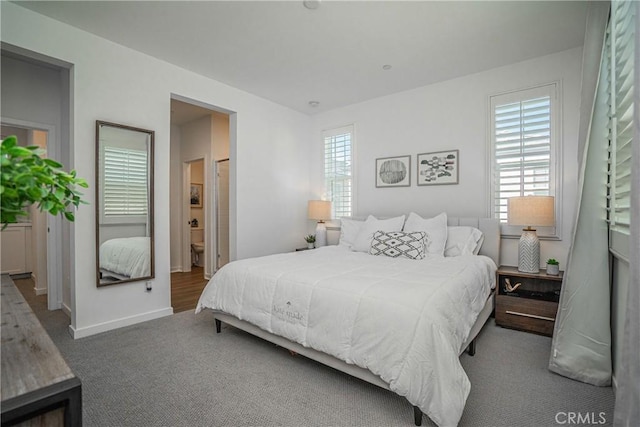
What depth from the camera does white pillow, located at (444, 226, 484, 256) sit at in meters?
3.26

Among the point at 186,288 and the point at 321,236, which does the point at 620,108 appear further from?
the point at 186,288

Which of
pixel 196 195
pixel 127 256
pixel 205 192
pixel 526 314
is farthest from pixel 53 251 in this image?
pixel 526 314

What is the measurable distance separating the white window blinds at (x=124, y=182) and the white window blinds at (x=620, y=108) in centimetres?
377

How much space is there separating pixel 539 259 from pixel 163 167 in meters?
3.96

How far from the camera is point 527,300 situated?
9.35 feet

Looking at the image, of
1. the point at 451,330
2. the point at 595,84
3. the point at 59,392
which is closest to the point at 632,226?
the point at 451,330

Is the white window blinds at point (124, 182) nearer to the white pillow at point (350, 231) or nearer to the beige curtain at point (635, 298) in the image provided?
the white pillow at point (350, 231)

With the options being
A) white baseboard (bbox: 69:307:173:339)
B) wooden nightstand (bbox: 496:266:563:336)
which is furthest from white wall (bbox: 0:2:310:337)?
wooden nightstand (bbox: 496:266:563:336)

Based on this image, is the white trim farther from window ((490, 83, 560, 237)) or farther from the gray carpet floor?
window ((490, 83, 560, 237))

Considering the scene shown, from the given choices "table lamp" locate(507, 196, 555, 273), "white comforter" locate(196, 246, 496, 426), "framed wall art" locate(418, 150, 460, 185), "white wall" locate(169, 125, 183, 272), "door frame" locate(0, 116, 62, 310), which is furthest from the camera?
"white wall" locate(169, 125, 183, 272)

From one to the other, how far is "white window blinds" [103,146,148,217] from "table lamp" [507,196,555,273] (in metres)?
3.68

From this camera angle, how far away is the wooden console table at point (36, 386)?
765 millimetres

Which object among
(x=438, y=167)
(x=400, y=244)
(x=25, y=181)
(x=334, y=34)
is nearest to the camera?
(x=25, y=181)

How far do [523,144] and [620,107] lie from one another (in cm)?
165
